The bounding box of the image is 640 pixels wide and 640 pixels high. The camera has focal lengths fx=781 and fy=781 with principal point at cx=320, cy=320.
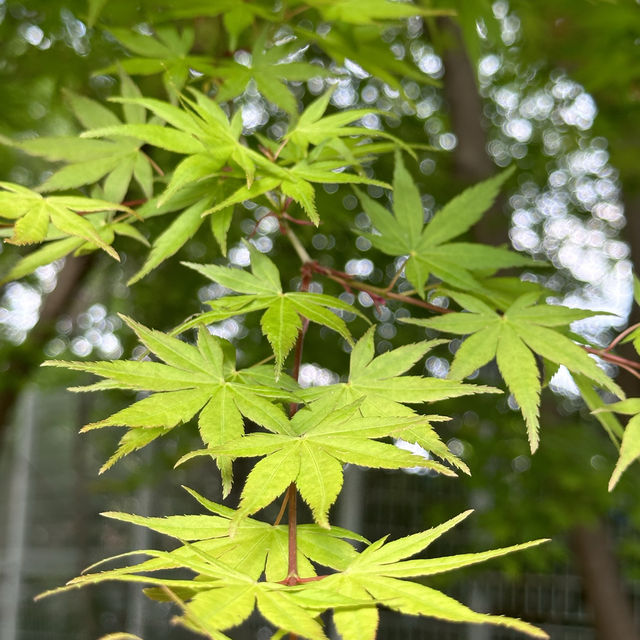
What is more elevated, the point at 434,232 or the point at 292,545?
the point at 434,232

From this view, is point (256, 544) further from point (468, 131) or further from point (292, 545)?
point (468, 131)

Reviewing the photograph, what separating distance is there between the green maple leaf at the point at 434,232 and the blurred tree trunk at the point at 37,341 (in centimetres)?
104

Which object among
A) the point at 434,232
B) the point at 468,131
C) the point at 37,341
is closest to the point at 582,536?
the point at 468,131

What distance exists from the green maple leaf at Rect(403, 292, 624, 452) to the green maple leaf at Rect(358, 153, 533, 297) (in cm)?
8

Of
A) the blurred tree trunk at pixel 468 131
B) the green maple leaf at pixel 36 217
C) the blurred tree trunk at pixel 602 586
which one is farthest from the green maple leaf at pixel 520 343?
the blurred tree trunk at pixel 602 586

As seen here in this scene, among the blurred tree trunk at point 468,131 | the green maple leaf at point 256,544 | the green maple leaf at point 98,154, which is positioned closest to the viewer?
the green maple leaf at point 256,544

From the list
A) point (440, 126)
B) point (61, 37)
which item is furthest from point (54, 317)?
point (440, 126)

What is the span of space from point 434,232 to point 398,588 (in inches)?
17.1

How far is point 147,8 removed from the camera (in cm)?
88

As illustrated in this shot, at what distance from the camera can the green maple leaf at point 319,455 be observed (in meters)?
0.45

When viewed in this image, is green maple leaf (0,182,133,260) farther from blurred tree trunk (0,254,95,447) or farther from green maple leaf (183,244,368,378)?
blurred tree trunk (0,254,95,447)

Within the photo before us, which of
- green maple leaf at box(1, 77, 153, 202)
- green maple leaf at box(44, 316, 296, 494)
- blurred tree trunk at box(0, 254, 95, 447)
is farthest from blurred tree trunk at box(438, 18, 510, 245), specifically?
green maple leaf at box(44, 316, 296, 494)

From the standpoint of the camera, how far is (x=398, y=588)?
41 centimetres

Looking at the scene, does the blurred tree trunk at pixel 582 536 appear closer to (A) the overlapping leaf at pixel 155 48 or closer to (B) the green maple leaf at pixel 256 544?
(A) the overlapping leaf at pixel 155 48
